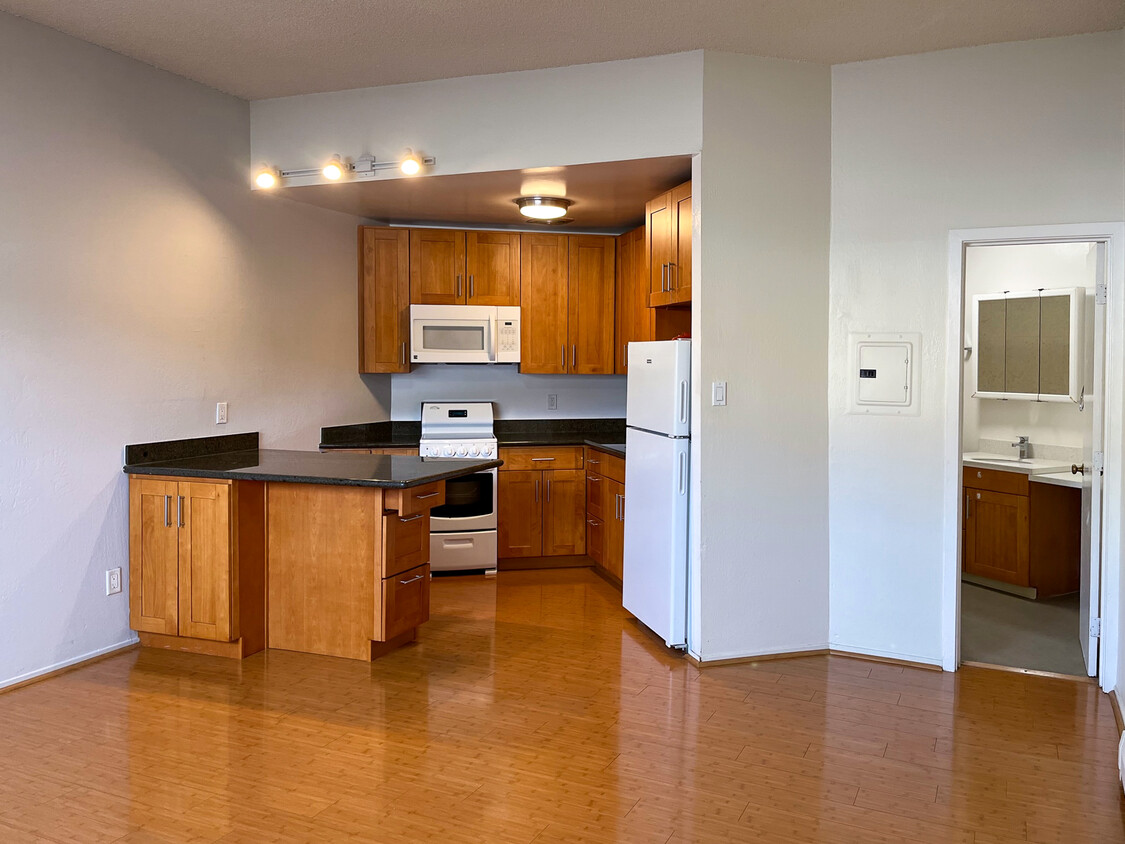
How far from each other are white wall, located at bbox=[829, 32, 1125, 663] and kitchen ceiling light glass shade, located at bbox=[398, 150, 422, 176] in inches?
78.0

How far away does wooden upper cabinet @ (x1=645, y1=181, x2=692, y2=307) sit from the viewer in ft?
13.9

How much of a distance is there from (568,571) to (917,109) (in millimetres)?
3396

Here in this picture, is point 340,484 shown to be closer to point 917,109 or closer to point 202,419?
point 202,419

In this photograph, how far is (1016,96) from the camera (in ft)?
12.3

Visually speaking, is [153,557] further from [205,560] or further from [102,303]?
[102,303]

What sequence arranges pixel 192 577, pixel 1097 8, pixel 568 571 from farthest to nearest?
pixel 568 571
pixel 192 577
pixel 1097 8

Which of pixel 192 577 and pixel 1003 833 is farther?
pixel 192 577

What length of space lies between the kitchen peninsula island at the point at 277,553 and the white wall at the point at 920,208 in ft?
5.97

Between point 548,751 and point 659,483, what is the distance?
1.49 meters

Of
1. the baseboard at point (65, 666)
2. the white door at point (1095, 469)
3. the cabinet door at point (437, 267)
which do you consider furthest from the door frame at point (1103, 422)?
the baseboard at point (65, 666)

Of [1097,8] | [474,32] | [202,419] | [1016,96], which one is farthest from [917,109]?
[202,419]

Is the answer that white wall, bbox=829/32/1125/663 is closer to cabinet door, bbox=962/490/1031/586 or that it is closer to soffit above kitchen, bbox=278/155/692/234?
soffit above kitchen, bbox=278/155/692/234

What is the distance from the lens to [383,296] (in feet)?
18.6

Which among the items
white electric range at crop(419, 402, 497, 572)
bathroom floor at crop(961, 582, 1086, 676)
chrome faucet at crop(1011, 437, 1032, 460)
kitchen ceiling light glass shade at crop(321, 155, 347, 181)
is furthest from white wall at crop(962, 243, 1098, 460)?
kitchen ceiling light glass shade at crop(321, 155, 347, 181)
